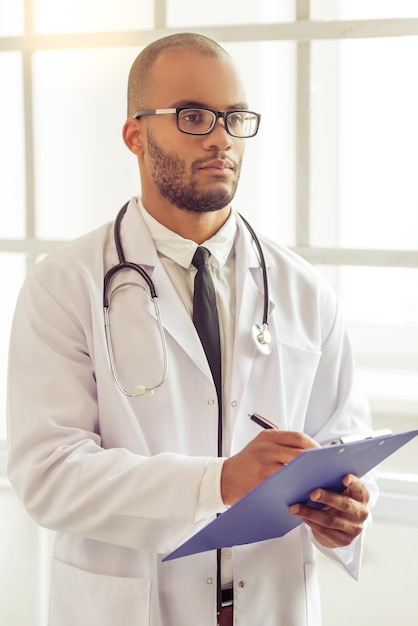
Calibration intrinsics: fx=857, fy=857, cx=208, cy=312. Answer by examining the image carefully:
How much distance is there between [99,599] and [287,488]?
0.47 meters

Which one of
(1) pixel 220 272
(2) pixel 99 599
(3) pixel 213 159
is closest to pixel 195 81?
(3) pixel 213 159

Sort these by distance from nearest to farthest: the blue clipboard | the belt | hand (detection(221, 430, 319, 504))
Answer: the blue clipboard < hand (detection(221, 430, 319, 504)) < the belt

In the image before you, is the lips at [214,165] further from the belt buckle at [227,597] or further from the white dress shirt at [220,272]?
the belt buckle at [227,597]

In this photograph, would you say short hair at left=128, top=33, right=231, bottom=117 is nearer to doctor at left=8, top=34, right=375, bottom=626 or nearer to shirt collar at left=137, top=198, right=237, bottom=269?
doctor at left=8, top=34, right=375, bottom=626

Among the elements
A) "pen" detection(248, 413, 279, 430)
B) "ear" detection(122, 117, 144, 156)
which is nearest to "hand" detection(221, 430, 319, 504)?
"pen" detection(248, 413, 279, 430)

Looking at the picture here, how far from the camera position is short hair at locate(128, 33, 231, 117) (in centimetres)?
166

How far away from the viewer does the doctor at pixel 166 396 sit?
58.2 inches

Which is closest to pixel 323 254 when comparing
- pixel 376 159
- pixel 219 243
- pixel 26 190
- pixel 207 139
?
pixel 376 159

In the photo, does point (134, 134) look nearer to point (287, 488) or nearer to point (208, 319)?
point (208, 319)

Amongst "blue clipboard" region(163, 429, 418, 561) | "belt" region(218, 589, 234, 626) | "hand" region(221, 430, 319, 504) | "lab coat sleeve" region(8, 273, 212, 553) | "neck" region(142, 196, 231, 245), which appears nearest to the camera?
"blue clipboard" region(163, 429, 418, 561)

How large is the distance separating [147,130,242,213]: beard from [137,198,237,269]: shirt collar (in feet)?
0.20

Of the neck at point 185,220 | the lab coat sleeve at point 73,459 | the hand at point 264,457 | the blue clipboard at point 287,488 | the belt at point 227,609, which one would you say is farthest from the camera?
the neck at point 185,220

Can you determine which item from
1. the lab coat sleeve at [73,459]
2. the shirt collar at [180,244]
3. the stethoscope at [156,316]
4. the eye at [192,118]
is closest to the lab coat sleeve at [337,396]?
the stethoscope at [156,316]

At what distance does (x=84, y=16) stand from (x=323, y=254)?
960mm
